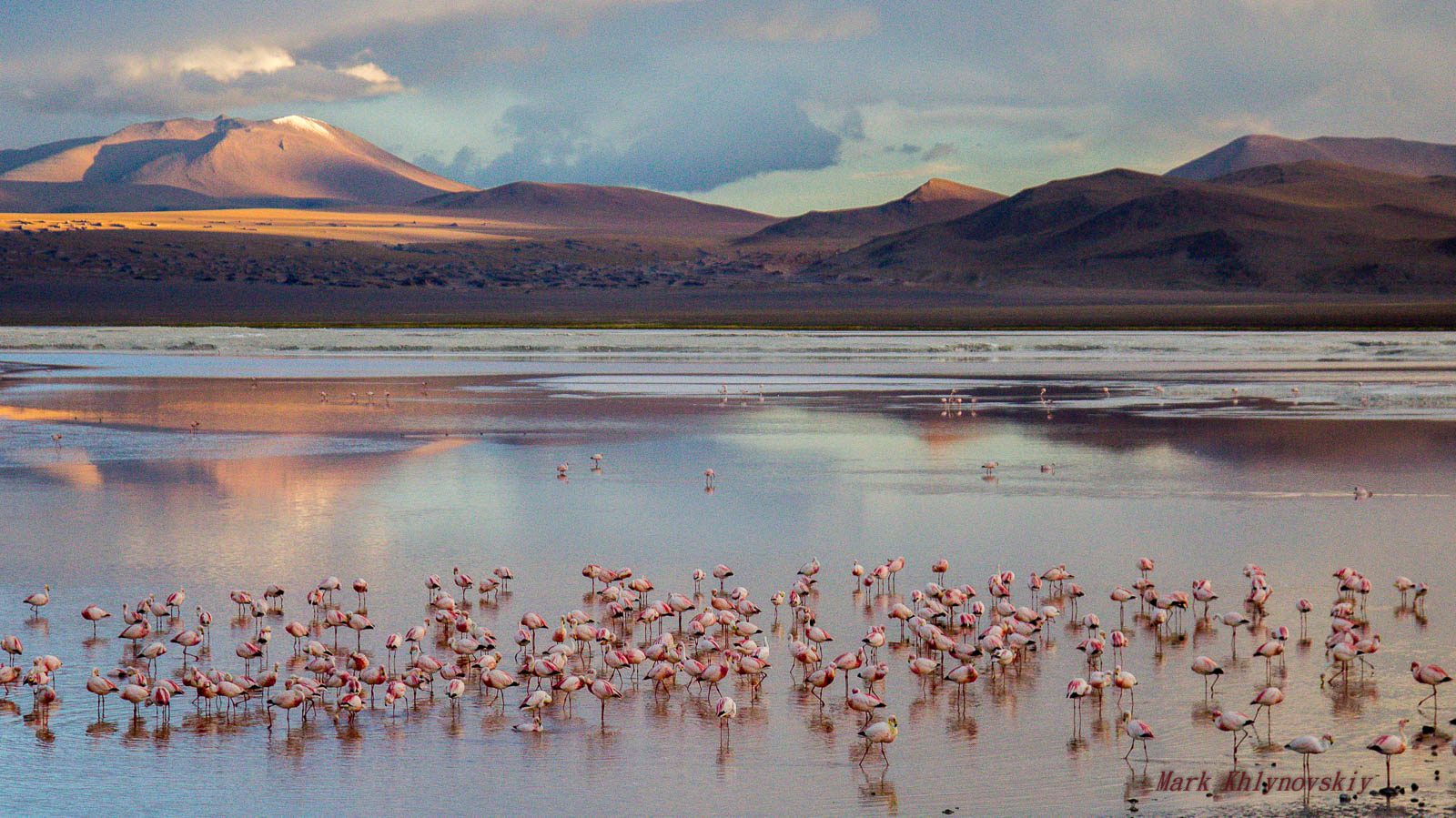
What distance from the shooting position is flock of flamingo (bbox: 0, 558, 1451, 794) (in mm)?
8312

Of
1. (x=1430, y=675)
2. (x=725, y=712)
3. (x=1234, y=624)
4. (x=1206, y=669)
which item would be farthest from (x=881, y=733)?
(x=1234, y=624)

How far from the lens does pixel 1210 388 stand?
3247 cm

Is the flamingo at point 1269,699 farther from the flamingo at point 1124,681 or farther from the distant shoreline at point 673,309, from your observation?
the distant shoreline at point 673,309

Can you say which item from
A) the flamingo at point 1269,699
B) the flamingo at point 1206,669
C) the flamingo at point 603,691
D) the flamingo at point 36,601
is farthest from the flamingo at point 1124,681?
the flamingo at point 36,601

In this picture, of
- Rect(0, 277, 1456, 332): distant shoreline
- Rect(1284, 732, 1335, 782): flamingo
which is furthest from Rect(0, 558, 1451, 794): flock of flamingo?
Rect(0, 277, 1456, 332): distant shoreline

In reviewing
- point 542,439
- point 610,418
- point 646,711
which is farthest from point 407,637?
point 610,418

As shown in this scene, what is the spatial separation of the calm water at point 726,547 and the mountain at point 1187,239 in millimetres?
106166

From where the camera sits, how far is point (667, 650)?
9234 millimetres

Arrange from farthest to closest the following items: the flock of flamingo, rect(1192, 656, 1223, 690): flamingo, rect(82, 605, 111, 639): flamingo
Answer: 1. rect(82, 605, 111, 639): flamingo
2. rect(1192, 656, 1223, 690): flamingo
3. the flock of flamingo

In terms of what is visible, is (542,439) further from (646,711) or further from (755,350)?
(755,350)

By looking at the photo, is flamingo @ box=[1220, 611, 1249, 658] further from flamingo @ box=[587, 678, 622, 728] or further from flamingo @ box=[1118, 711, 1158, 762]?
flamingo @ box=[587, 678, 622, 728]

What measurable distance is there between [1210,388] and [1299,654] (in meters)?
23.9

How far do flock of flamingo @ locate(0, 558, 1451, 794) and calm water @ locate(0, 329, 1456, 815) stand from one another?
0.13 m

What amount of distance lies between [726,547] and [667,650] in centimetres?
400
